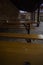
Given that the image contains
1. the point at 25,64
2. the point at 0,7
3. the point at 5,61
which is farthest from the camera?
the point at 0,7

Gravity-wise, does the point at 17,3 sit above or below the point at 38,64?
above

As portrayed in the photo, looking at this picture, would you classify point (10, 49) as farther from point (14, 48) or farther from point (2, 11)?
point (2, 11)

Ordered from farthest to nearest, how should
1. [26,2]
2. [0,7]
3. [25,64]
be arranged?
1. [26,2]
2. [0,7]
3. [25,64]

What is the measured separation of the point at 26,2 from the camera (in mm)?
8391

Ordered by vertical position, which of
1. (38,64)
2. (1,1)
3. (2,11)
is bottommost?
(38,64)

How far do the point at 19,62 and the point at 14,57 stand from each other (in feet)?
0.40

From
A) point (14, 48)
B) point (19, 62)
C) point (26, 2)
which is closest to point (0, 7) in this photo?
point (26, 2)

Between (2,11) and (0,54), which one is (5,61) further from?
(2,11)

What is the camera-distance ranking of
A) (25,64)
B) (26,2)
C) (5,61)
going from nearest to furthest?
(25,64)
(5,61)
(26,2)

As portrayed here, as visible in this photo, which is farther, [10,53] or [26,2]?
[26,2]

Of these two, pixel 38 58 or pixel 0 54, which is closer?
pixel 38 58

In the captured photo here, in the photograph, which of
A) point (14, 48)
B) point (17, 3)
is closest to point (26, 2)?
point (17, 3)

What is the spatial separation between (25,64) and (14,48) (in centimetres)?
42

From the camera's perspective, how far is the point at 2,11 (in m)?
6.05
